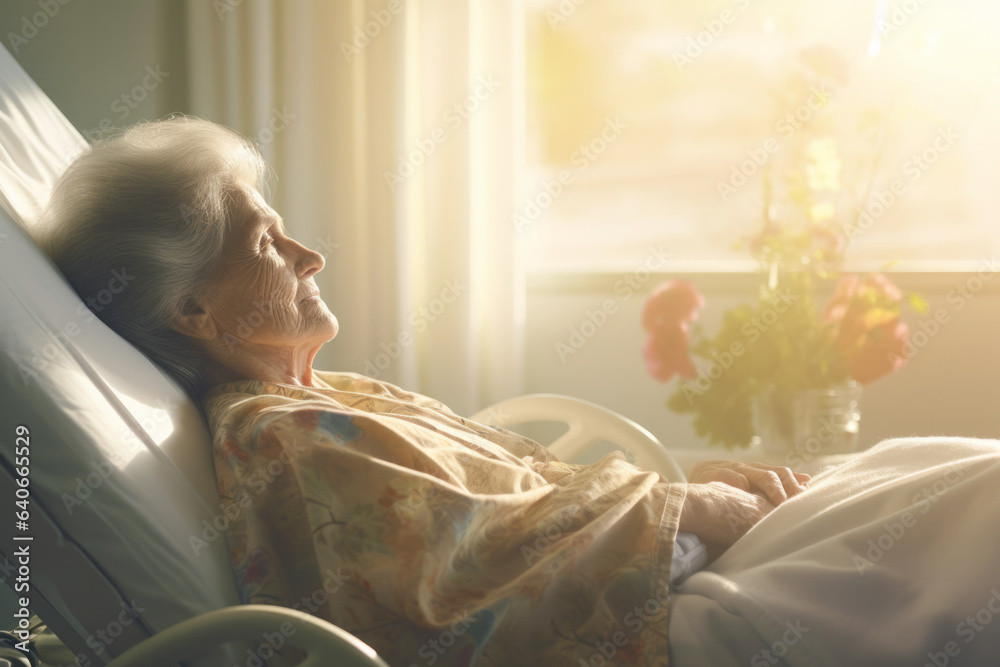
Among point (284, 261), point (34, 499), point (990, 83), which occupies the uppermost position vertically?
point (990, 83)

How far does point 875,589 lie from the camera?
0.75m

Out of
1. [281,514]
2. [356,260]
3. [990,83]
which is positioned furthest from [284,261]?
[990,83]

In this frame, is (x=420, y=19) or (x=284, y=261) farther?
(x=420, y=19)

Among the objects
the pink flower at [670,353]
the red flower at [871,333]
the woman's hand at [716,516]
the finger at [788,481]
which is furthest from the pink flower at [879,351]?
the woman's hand at [716,516]

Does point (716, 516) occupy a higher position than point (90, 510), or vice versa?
point (90, 510)

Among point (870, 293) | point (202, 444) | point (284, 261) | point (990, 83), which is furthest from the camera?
point (990, 83)

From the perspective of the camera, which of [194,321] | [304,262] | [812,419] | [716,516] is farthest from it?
[812,419]

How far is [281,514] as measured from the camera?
0.85 metres

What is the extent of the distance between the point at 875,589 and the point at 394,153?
185 cm

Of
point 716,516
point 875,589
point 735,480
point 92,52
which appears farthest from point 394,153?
point 875,589

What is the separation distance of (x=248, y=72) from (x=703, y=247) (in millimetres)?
1547

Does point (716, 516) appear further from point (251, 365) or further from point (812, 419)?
point (812, 419)

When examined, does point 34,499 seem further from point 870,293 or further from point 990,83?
point 990,83

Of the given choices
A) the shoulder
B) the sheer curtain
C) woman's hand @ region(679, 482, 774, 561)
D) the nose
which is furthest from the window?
woman's hand @ region(679, 482, 774, 561)
